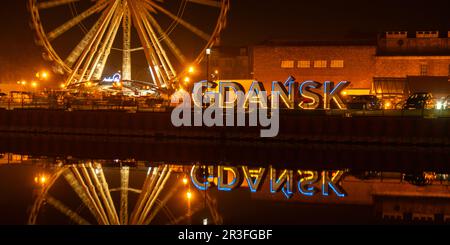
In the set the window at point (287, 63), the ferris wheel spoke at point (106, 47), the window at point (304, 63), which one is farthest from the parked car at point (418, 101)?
the ferris wheel spoke at point (106, 47)

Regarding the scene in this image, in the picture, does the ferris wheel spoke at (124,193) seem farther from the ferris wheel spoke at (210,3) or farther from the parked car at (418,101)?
the parked car at (418,101)

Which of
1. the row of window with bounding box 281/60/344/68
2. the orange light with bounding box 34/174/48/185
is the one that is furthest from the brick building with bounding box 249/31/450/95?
the orange light with bounding box 34/174/48/185

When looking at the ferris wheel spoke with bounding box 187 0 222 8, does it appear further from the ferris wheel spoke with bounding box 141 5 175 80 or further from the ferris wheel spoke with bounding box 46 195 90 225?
the ferris wheel spoke with bounding box 46 195 90 225

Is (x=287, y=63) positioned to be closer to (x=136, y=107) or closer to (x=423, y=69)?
(x=423, y=69)

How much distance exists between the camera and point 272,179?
78.6ft

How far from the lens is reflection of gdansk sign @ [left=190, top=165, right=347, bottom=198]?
21.7 m

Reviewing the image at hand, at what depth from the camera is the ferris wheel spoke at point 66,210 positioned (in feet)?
55.9

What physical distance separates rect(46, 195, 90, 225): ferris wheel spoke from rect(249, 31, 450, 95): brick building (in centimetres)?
3541

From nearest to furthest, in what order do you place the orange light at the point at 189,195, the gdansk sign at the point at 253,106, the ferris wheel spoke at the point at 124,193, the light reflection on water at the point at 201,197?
1. the light reflection on water at the point at 201,197
2. the ferris wheel spoke at the point at 124,193
3. the orange light at the point at 189,195
4. the gdansk sign at the point at 253,106

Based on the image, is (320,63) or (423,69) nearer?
(423,69)

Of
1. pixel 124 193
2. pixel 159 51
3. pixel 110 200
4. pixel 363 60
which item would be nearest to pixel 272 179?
pixel 124 193

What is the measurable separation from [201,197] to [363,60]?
35.3 m

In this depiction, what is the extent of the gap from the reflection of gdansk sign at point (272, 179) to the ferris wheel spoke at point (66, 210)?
16.4 ft

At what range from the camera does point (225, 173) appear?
25.4 m
